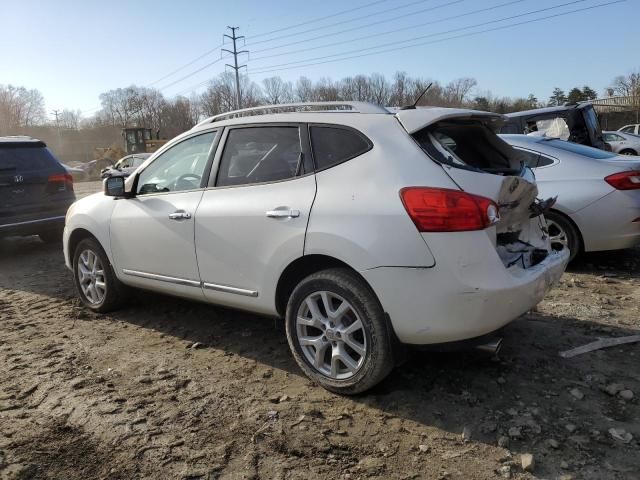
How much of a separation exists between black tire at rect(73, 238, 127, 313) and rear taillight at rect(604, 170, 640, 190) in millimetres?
4948

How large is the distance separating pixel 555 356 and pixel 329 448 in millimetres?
1897

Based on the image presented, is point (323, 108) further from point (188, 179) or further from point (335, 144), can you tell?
point (188, 179)

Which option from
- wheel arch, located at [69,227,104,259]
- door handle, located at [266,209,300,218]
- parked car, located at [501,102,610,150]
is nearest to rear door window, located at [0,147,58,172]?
wheel arch, located at [69,227,104,259]

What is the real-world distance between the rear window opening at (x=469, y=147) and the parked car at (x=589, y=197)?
5.62 feet

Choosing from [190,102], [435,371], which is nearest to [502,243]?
[435,371]

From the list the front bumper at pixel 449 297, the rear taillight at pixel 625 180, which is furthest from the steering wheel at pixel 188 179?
the rear taillight at pixel 625 180

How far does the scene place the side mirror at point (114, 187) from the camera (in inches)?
176

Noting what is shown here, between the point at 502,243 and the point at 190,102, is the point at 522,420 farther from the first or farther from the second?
the point at 190,102

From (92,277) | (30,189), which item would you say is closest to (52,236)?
(30,189)

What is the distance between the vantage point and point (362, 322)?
301 cm

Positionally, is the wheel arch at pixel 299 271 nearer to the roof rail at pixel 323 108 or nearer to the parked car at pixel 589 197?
the roof rail at pixel 323 108

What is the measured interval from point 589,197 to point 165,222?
423 centimetres

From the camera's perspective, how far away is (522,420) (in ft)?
9.51

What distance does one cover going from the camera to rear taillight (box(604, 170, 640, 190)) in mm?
5312
